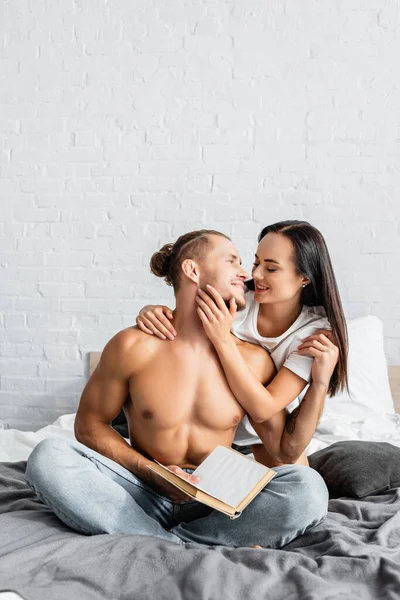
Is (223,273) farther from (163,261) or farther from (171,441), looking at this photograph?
(171,441)

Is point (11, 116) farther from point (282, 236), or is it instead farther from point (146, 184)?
point (282, 236)

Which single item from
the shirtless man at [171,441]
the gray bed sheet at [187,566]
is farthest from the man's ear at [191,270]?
the gray bed sheet at [187,566]

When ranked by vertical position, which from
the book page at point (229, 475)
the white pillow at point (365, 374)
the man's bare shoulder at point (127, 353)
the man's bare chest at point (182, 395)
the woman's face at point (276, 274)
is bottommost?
the white pillow at point (365, 374)

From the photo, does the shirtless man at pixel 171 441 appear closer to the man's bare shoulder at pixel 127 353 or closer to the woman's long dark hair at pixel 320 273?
the man's bare shoulder at pixel 127 353

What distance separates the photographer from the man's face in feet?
6.22

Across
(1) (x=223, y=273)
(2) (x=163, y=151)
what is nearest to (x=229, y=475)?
(1) (x=223, y=273)

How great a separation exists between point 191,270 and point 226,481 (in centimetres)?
59

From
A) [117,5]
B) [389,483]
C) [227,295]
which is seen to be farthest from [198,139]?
[389,483]

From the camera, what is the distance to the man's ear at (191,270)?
191 centimetres

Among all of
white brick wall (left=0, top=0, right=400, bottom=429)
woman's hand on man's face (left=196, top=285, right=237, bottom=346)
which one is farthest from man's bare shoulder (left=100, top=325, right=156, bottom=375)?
white brick wall (left=0, top=0, right=400, bottom=429)

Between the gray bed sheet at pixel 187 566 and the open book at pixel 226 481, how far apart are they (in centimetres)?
10

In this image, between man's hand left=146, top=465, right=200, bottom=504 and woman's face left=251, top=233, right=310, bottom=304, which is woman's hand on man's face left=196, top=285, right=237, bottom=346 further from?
man's hand left=146, top=465, right=200, bottom=504

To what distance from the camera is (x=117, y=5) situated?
133 inches

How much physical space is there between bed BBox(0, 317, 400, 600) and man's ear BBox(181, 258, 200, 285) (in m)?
0.69
